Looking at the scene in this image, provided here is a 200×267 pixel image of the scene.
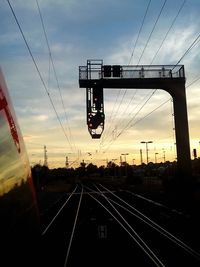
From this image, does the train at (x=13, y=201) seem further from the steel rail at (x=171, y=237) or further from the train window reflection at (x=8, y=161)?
the steel rail at (x=171, y=237)

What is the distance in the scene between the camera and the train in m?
3.28

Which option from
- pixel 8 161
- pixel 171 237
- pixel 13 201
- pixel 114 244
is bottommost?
pixel 114 244

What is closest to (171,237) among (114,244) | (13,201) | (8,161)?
(114,244)

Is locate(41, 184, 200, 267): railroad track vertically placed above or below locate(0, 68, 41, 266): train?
below

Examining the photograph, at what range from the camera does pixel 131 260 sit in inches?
579

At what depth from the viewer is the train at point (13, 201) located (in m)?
3.28

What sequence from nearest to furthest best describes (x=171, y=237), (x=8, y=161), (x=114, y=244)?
(x=8, y=161) → (x=114, y=244) → (x=171, y=237)

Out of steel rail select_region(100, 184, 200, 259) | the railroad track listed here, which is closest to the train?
the railroad track

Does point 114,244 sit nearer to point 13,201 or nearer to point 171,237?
point 171,237

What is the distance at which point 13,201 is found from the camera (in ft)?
11.7

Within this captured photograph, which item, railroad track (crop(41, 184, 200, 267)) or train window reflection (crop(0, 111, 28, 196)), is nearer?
train window reflection (crop(0, 111, 28, 196))

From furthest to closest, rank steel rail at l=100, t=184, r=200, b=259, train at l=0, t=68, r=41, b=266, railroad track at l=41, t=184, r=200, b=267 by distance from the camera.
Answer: steel rail at l=100, t=184, r=200, b=259, railroad track at l=41, t=184, r=200, b=267, train at l=0, t=68, r=41, b=266

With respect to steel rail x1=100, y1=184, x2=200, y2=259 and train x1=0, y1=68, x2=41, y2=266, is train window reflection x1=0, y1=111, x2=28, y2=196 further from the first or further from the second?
steel rail x1=100, y1=184, x2=200, y2=259

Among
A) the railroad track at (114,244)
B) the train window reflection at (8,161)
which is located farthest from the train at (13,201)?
the railroad track at (114,244)
